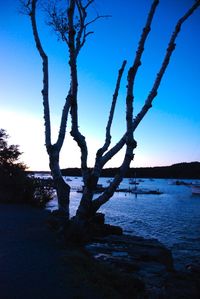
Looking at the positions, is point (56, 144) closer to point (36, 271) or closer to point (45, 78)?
point (45, 78)

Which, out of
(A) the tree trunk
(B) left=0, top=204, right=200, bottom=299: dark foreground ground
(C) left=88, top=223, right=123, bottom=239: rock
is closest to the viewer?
(B) left=0, top=204, right=200, bottom=299: dark foreground ground

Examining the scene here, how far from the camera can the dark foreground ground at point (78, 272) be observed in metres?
6.86

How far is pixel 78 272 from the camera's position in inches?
318

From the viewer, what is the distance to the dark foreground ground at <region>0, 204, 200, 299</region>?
6.86 m

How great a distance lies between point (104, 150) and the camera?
11.5m

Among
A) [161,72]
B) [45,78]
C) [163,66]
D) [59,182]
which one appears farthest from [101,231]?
[163,66]

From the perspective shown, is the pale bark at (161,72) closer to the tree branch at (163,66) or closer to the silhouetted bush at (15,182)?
the tree branch at (163,66)

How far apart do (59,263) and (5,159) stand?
960 inches

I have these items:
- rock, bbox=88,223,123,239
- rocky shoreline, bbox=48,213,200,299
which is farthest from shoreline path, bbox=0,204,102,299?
rock, bbox=88,223,123,239

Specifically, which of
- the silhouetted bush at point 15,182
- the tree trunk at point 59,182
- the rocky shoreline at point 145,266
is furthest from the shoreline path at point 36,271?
the silhouetted bush at point 15,182

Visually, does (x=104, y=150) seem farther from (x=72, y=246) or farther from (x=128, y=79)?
(x=72, y=246)

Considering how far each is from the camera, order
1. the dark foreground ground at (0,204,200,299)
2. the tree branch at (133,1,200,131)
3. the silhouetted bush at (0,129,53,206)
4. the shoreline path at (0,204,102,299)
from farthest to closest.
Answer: the silhouetted bush at (0,129,53,206), the tree branch at (133,1,200,131), the dark foreground ground at (0,204,200,299), the shoreline path at (0,204,102,299)

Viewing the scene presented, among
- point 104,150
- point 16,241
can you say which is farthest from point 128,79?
point 16,241

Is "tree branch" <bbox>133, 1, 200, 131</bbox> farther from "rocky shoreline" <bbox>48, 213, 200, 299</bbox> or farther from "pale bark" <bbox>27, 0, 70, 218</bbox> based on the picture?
"rocky shoreline" <bbox>48, 213, 200, 299</bbox>
